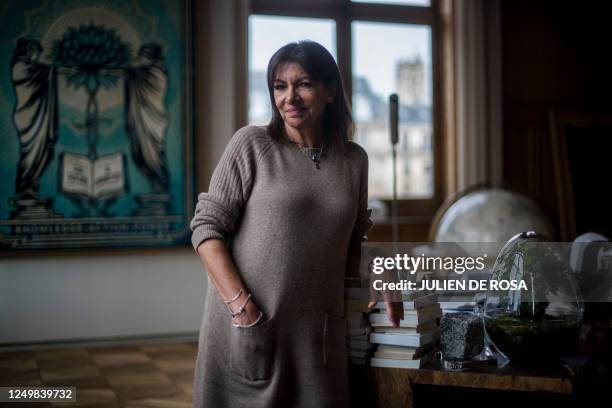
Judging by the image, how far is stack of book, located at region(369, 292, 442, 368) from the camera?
6.57 ft

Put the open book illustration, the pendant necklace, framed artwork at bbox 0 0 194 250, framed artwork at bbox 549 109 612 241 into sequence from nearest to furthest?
1. the pendant necklace
2. framed artwork at bbox 0 0 194 250
3. the open book illustration
4. framed artwork at bbox 549 109 612 241

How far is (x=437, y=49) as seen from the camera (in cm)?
579

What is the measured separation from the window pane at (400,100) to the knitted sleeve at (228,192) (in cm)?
372

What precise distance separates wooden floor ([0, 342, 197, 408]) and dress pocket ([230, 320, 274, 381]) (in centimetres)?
171

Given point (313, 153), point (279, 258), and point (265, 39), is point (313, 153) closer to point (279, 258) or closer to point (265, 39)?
point (279, 258)

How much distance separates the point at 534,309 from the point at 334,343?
0.54 metres

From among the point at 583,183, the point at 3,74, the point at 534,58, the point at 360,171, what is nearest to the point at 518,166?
the point at 583,183

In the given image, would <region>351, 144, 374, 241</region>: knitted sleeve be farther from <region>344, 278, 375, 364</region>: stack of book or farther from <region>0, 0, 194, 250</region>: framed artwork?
<region>0, 0, 194, 250</region>: framed artwork

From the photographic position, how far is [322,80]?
191cm

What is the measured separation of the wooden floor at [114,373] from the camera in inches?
138

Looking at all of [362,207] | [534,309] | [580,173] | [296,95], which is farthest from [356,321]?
[580,173]

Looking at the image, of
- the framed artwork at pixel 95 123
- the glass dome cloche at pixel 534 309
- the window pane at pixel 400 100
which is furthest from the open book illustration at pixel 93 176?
the glass dome cloche at pixel 534 309

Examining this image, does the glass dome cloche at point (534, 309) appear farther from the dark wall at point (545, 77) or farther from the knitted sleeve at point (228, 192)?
the dark wall at point (545, 77)

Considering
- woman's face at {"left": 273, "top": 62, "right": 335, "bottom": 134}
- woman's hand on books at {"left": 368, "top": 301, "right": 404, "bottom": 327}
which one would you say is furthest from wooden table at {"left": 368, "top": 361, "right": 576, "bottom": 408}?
woman's face at {"left": 273, "top": 62, "right": 335, "bottom": 134}
